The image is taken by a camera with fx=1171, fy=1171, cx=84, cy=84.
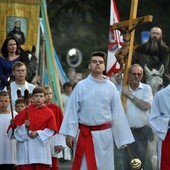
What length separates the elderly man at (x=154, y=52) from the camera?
18.6 m

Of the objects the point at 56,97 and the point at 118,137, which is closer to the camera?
the point at 118,137

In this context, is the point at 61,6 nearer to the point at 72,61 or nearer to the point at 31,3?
the point at 72,61

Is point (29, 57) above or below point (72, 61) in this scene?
above

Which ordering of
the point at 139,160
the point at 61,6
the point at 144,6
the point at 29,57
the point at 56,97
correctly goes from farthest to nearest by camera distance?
the point at 61,6 < the point at 144,6 < the point at 56,97 < the point at 29,57 < the point at 139,160

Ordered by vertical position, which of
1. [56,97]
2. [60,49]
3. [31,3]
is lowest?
[60,49]

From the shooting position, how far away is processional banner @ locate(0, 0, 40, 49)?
64.4 feet

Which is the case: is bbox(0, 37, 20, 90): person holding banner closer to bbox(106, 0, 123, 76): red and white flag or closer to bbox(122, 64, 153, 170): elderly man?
bbox(122, 64, 153, 170): elderly man

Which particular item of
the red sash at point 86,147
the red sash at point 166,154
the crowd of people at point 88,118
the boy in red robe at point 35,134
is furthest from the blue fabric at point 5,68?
the red sash at point 166,154

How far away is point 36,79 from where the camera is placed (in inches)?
717

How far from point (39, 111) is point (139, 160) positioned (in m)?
1.55

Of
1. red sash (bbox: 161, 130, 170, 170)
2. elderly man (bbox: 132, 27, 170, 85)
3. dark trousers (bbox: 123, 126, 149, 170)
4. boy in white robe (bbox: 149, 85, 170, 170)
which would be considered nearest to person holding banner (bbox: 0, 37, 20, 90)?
dark trousers (bbox: 123, 126, 149, 170)

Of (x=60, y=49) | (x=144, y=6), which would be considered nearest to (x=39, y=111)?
(x=144, y=6)

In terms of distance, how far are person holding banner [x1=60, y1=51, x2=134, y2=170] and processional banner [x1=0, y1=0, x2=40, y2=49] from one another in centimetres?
487

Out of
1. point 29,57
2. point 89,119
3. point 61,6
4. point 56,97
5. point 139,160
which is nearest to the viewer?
point 89,119
